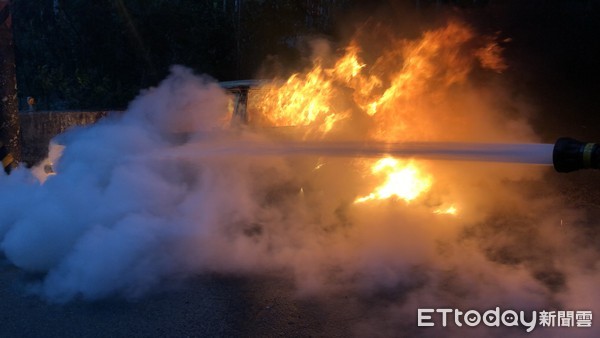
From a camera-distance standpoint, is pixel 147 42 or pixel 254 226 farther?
pixel 147 42

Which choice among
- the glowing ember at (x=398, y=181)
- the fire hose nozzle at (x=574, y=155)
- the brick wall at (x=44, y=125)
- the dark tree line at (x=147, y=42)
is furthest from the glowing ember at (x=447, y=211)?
the dark tree line at (x=147, y=42)

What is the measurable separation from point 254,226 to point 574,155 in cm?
329

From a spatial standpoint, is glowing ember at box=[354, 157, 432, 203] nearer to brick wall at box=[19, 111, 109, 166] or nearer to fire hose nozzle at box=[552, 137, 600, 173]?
fire hose nozzle at box=[552, 137, 600, 173]

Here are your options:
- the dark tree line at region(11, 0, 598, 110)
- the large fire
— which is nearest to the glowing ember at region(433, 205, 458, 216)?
the large fire

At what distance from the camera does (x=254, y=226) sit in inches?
214

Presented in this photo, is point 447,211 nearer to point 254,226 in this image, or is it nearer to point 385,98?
point 385,98

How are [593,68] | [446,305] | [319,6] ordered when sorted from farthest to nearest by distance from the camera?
[319,6] → [593,68] → [446,305]

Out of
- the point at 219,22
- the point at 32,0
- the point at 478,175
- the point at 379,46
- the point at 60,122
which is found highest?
the point at 32,0

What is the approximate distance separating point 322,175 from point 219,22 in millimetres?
8672

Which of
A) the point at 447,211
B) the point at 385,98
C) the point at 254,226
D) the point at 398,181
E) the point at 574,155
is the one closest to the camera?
the point at 574,155

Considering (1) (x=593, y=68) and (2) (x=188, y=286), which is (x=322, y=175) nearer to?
(2) (x=188, y=286)

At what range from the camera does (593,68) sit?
32.5ft

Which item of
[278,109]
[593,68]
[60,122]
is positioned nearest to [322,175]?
[278,109]

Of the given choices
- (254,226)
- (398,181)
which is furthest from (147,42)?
(398,181)
